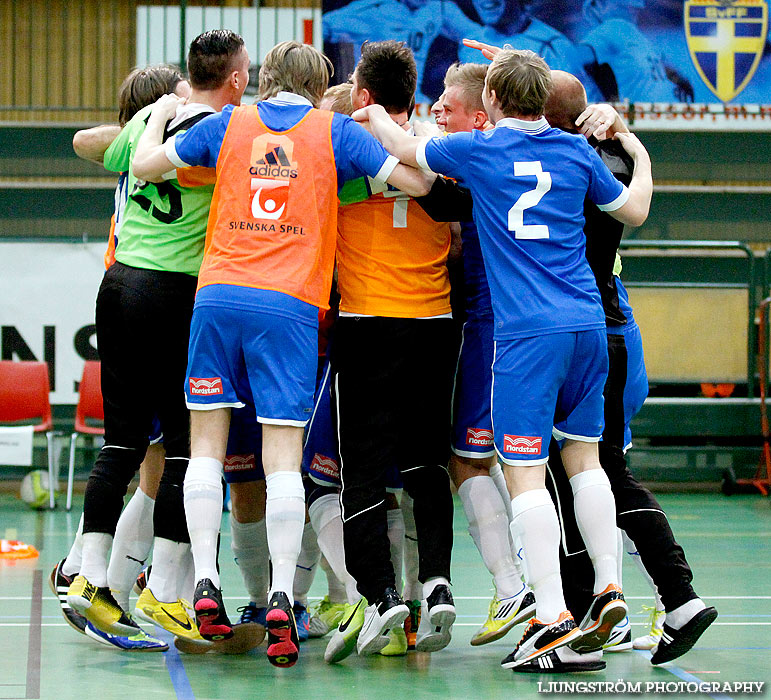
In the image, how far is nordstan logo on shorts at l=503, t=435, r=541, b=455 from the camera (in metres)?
3.72

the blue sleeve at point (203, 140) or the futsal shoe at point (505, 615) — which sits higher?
the blue sleeve at point (203, 140)

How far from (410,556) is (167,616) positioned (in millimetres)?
1027

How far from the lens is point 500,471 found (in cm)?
447

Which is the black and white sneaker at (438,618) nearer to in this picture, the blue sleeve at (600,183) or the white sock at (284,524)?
the white sock at (284,524)

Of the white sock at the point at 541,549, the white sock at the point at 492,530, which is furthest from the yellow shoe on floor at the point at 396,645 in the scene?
the white sock at the point at 541,549

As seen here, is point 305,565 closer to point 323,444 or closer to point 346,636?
point 323,444

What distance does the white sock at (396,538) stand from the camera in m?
4.32

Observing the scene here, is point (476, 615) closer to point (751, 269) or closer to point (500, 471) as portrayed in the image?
point (500, 471)

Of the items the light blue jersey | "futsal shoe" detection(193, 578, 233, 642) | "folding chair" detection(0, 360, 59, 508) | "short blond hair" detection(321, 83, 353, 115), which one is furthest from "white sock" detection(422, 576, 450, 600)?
the light blue jersey

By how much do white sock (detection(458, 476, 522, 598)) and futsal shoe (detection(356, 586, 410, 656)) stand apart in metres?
0.46

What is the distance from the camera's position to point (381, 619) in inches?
148

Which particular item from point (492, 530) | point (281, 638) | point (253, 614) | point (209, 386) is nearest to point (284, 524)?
point (281, 638)

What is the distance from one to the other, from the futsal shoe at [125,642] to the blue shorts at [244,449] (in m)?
0.66

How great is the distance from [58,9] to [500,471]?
875cm
